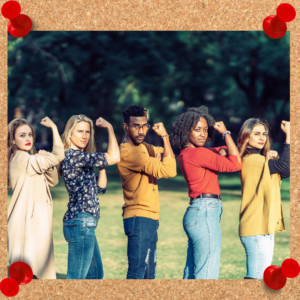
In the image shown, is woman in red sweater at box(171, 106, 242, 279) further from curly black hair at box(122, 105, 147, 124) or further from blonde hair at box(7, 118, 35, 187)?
blonde hair at box(7, 118, 35, 187)

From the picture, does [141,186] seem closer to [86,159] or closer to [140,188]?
[140,188]

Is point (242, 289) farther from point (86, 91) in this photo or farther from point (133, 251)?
point (86, 91)

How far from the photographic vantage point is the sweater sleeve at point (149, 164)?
3881 millimetres

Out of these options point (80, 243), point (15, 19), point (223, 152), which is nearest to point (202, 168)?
point (223, 152)

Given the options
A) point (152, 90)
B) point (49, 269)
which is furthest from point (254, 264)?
point (152, 90)

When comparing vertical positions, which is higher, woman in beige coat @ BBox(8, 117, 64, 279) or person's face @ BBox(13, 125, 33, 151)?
person's face @ BBox(13, 125, 33, 151)

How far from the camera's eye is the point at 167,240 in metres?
9.05

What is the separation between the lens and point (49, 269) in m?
3.88

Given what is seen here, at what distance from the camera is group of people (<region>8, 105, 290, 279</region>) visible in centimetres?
382

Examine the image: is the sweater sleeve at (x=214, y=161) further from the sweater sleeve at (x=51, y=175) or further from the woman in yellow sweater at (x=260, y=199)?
the sweater sleeve at (x=51, y=175)

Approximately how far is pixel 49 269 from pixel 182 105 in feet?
66.6

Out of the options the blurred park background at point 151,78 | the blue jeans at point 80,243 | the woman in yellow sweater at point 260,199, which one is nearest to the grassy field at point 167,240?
the blurred park background at point 151,78

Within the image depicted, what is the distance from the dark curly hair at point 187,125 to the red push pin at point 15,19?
1505mm

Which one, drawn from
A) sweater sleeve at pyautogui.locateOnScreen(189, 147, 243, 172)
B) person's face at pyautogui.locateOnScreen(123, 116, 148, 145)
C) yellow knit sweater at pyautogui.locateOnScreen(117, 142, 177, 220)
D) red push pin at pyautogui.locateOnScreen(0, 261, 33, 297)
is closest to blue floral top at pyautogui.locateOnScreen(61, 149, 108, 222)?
yellow knit sweater at pyautogui.locateOnScreen(117, 142, 177, 220)
